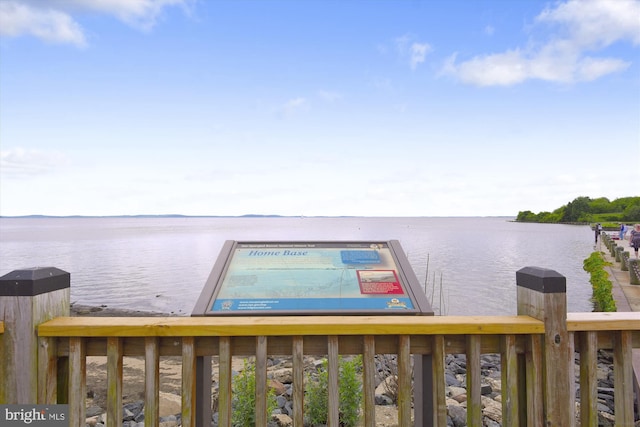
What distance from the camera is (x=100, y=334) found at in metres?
2.22

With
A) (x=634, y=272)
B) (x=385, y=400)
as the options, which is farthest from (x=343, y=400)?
(x=634, y=272)

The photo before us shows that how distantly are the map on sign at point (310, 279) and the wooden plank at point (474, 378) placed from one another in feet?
1.34

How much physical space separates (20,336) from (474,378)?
2.45 m

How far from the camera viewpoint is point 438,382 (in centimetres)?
233

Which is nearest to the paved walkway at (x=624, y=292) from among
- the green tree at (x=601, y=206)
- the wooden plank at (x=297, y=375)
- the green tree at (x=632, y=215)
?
the wooden plank at (x=297, y=375)

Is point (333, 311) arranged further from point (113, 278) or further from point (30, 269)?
point (113, 278)

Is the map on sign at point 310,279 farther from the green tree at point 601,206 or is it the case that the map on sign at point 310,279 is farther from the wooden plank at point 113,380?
the green tree at point 601,206

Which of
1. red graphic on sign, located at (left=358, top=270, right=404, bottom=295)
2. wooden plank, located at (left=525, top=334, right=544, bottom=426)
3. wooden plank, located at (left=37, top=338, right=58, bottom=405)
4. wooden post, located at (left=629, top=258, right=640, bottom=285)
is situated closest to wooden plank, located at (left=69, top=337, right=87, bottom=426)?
wooden plank, located at (left=37, top=338, right=58, bottom=405)

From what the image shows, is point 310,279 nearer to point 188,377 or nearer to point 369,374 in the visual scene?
point 369,374

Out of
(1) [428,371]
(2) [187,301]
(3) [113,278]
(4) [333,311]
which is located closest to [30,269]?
(4) [333,311]

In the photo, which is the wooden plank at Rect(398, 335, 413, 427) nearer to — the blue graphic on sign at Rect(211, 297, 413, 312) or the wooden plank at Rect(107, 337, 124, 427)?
the blue graphic on sign at Rect(211, 297, 413, 312)

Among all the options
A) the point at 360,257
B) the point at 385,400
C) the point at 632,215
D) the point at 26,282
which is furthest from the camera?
the point at 632,215

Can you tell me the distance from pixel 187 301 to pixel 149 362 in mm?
19149

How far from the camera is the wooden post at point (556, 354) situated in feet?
7.59
